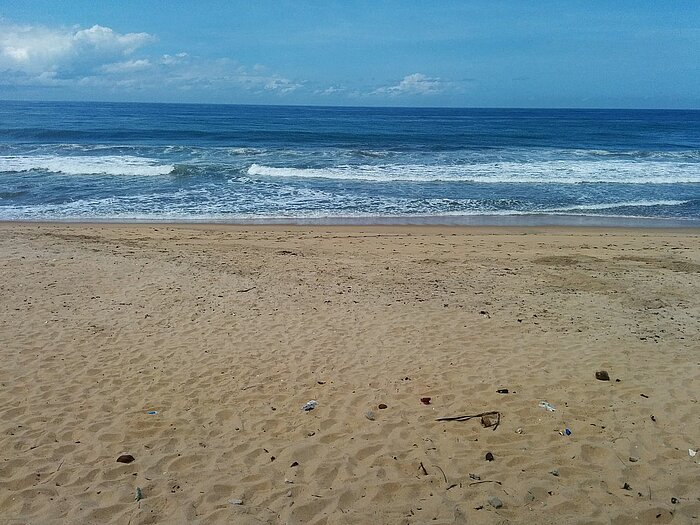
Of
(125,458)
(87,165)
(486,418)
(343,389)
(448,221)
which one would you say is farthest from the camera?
(87,165)

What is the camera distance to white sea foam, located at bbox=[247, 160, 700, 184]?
70.5 feet

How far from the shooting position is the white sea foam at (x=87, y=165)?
21864 mm

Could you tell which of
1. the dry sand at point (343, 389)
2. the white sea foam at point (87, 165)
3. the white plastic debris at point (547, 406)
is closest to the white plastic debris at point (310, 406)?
the dry sand at point (343, 389)

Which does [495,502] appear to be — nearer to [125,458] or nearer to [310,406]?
[310,406]

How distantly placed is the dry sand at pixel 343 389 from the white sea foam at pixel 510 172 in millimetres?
12302

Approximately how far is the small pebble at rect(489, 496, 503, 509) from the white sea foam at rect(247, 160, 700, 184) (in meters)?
18.0

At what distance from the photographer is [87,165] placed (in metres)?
23.5

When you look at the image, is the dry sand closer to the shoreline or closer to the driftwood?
the driftwood

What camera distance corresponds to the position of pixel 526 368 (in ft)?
18.5

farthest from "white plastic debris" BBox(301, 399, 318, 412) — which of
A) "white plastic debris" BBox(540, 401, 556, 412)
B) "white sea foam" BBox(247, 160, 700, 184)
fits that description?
"white sea foam" BBox(247, 160, 700, 184)

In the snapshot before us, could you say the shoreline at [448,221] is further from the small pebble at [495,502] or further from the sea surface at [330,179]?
the small pebble at [495,502]

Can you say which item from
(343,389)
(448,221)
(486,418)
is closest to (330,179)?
(448,221)

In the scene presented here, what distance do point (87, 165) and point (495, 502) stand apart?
24423 millimetres

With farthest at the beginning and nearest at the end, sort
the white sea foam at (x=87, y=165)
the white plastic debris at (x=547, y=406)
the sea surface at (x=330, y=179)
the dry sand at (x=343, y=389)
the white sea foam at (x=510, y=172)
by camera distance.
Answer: the white sea foam at (x=87, y=165) < the white sea foam at (x=510, y=172) < the sea surface at (x=330, y=179) < the white plastic debris at (x=547, y=406) < the dry sand at (x=343, y=389)
